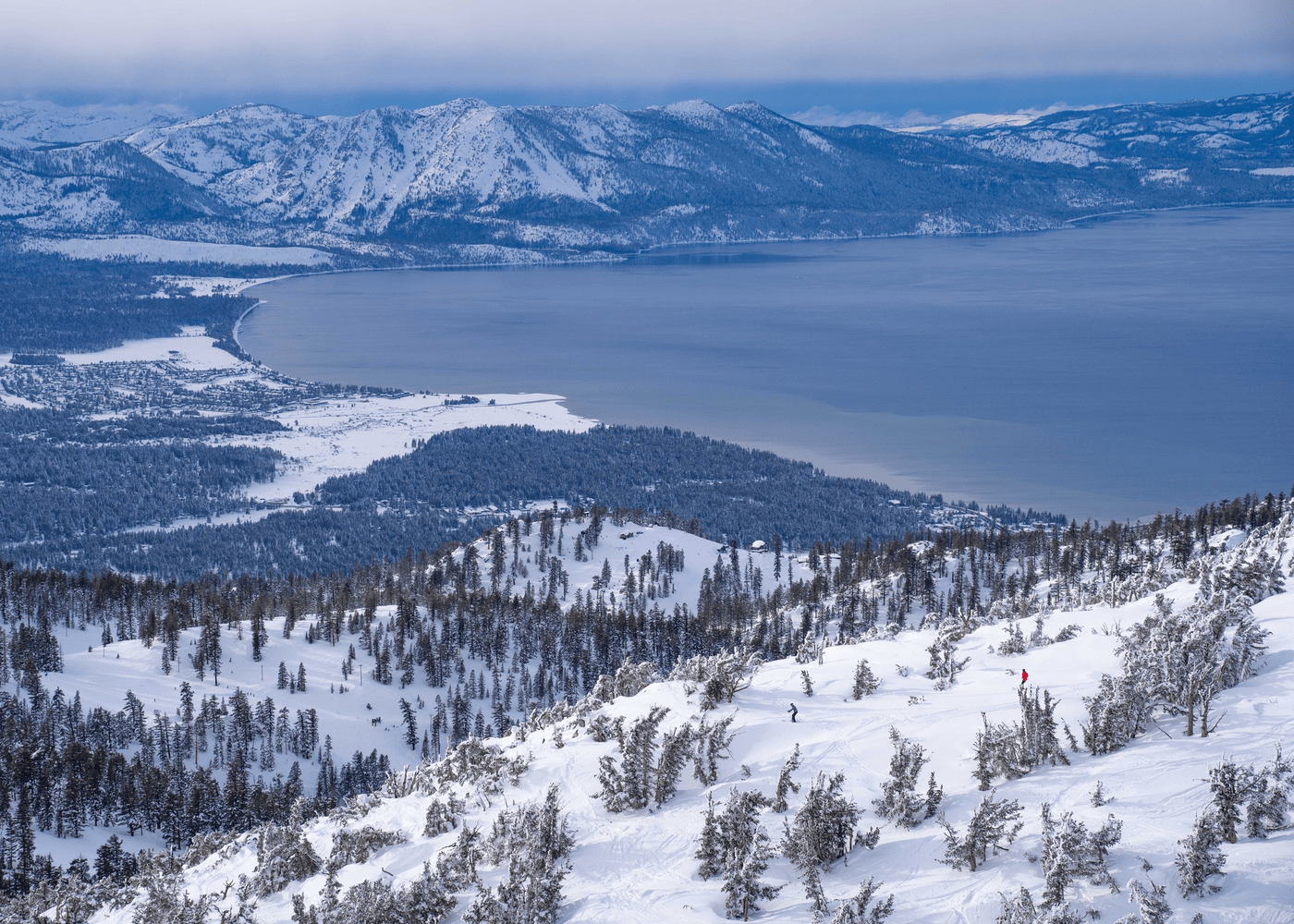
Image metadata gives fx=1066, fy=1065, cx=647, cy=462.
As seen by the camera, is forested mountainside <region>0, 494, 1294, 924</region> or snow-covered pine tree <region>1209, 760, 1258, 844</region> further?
forested mountainside <region>0, 494, 1294, 924</region>

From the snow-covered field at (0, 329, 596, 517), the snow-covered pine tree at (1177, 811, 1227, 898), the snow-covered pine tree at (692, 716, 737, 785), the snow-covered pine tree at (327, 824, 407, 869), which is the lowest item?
the snow-covered field at (0, 329, 596, 517)

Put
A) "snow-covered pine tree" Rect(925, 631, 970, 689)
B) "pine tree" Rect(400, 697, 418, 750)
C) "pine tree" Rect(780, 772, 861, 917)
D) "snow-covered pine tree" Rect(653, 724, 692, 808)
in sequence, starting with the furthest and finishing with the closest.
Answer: "pine tree" Rect(400, 697, 418, 750), "snow-covered pine tree" Rect(925, 631, 970, 689), "snow-covered pine tree" Rect(653, 724, 692, 808), "pine tree" Rect(780, 772, 861, 917)

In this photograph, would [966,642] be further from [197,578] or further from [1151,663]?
[197,578]

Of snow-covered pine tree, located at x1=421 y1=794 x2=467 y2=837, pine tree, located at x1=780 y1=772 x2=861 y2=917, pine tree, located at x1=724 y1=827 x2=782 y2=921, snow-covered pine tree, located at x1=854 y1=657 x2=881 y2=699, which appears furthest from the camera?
snow-covered pine tree, located at x1=854 y1=657 x2=881 y2=699

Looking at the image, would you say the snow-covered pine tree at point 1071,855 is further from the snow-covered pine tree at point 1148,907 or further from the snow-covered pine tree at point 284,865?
the snow-covered pine tree at point 284,865

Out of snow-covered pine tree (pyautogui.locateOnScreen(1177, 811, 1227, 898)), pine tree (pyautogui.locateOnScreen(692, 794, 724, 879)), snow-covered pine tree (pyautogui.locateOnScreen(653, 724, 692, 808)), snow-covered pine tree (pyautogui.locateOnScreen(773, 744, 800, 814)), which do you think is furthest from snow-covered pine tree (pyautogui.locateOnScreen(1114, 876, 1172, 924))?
snow-covered pine tree (pyautogui.locateOnScreen(653, 724, 692, 808))

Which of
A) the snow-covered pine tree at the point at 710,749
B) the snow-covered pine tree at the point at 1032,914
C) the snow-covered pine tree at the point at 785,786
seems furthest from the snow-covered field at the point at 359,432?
the snow-covered pine tree at the point at 1032,914

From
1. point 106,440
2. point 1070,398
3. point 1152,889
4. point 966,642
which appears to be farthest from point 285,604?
point 1070,398

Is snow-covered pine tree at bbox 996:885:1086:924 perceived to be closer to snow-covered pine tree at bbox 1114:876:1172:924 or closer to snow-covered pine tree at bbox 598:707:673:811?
snow-covered pine tree at bbox 1114:876:1172:924
